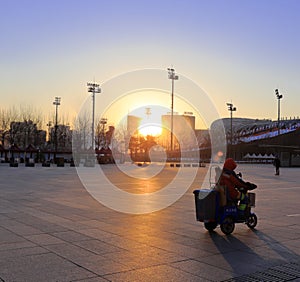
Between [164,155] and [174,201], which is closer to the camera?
[174,201]

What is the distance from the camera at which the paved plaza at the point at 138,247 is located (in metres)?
5.57

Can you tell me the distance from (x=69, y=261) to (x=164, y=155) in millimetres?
87046

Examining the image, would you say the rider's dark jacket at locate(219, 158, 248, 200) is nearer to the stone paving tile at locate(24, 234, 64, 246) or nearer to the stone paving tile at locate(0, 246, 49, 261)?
the stone paving tile at locate(24, 234, 64, 246)

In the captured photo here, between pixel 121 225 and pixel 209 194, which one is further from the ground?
pixel 209 194

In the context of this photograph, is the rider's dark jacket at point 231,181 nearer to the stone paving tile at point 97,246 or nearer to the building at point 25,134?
the stone paving tile at point 97,246

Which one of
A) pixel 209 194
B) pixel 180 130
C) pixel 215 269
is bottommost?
pixel 215 269

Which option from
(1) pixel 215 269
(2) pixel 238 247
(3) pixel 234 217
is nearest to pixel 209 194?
(3) pixel 234 217

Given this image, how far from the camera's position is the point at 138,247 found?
7.05 m

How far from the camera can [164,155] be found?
93000 mm

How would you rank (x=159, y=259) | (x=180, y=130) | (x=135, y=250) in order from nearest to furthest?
Result: (x=159, y=259) → (x=135, y=250) → (x=180, y=130)

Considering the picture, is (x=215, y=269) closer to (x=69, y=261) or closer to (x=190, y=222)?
(x=69, y=261)

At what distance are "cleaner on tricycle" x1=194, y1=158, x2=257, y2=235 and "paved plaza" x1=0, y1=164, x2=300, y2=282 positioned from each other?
28 centimetres

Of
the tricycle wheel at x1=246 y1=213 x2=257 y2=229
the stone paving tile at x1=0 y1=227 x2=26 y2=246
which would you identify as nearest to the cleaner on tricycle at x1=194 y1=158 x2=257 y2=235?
the tricycle wheel at x1=246 y1=213 x2=257 y2=229

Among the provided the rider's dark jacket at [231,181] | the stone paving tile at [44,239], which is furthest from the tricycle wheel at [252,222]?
the stone paving tile at [44,239]
